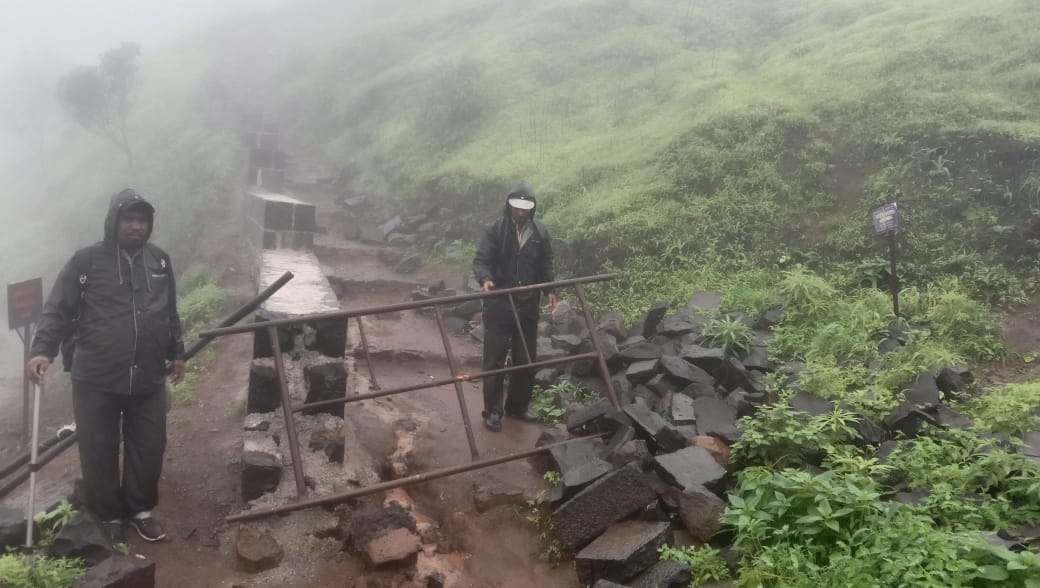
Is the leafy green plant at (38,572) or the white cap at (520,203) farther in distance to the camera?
the white cap at (520,203)

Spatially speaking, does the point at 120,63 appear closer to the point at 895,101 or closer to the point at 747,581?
A: the point at 895,101

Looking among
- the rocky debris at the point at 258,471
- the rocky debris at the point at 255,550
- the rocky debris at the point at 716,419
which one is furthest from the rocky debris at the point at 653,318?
the rocky debris at the point at 255,550

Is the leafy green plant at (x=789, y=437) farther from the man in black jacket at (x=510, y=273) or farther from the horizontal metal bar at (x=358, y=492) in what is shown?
the man in black jacket at (x=510, y=273)

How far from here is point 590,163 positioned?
34.7ft

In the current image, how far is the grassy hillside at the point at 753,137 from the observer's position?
24.0ft

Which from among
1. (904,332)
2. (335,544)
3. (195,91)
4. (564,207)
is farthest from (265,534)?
(195,91)

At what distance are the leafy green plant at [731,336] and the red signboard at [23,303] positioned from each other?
310 inches

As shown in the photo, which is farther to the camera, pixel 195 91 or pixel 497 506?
pixel 195 91

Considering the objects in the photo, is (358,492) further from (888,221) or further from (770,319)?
(888,221)

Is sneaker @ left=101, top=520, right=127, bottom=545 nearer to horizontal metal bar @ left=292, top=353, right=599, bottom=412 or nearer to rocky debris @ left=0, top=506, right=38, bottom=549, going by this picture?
rocky debris @ left=0, top=506, right=38, bottom=549

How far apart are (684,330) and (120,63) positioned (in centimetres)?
2217

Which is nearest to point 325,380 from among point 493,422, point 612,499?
point 493,422

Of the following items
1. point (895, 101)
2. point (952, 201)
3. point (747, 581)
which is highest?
point (895, 101)

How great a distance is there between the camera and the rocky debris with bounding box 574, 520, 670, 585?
362 cm
